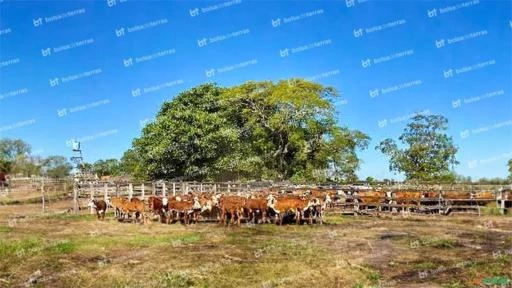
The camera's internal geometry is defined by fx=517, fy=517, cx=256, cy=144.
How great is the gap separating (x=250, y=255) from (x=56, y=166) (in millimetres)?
116152

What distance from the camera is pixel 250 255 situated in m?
12.5

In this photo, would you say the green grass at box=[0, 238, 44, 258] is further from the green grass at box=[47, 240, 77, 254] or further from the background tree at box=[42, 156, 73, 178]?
the background tree at box=[42, 156, 73, 178]

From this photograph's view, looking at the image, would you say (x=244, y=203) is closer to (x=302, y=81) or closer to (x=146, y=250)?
(x=146, y=250)

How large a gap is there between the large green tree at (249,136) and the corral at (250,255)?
2165cm

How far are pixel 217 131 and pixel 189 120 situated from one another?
7.93 feet

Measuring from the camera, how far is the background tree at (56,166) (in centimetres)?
11222

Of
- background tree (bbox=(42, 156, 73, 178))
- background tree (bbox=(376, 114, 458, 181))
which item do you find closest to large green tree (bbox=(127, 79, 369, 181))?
background tree (bbox=(376, 114, 458, 181))

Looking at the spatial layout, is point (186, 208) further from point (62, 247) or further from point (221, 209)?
A: point (62, 247)

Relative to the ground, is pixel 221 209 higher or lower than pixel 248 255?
higher

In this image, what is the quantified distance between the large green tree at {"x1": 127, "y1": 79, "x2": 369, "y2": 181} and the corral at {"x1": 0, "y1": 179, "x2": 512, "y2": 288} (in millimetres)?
21647

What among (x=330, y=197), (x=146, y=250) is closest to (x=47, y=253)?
(x=146, y=250)

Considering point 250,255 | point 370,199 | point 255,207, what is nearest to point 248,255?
point 250,255

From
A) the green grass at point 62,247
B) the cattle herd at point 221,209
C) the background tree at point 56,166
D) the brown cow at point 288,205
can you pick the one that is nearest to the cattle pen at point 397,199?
the cattle herd at point 221,209

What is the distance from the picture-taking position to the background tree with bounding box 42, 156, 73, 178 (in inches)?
4418
